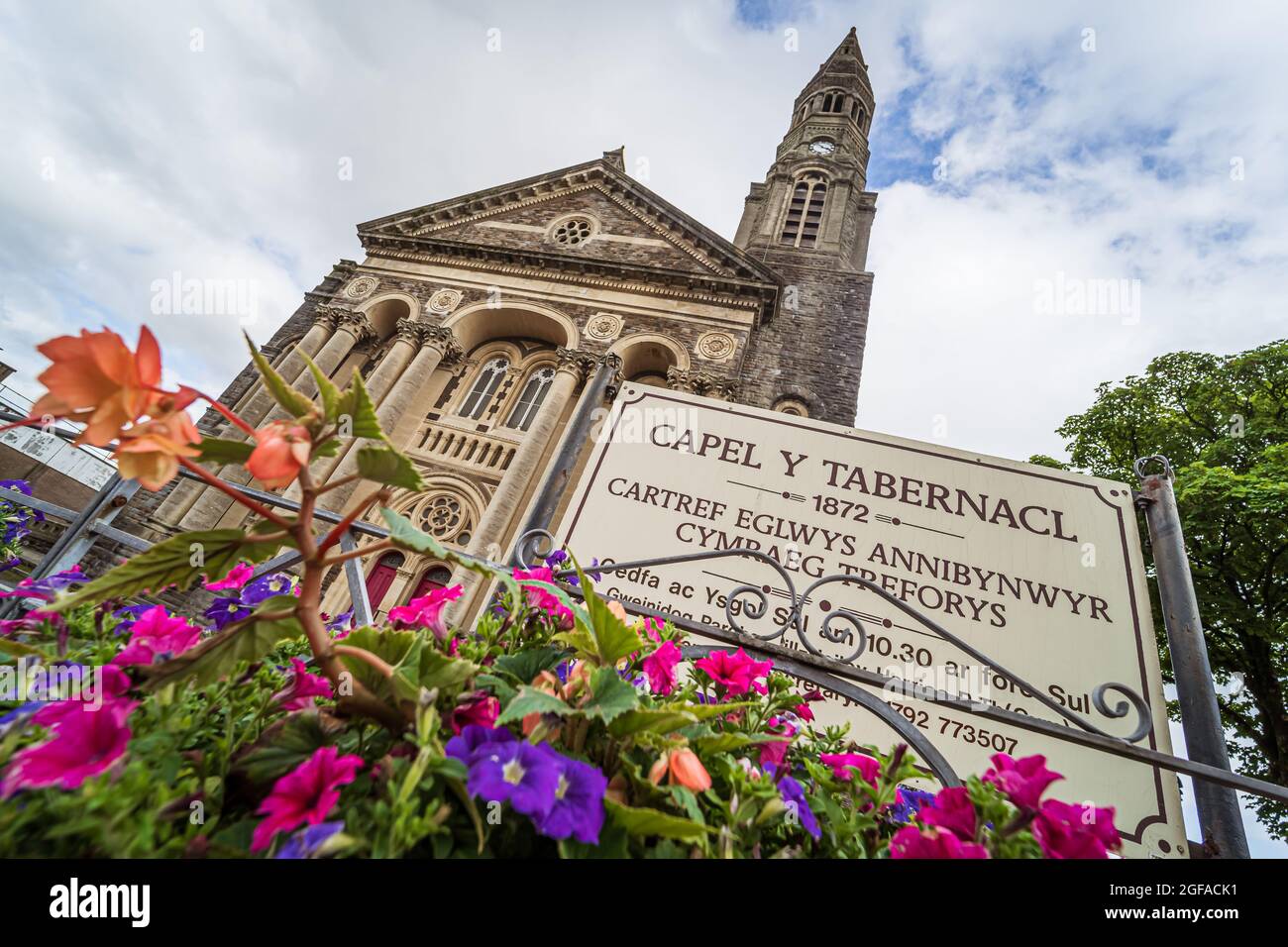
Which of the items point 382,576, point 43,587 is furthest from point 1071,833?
point 382,576

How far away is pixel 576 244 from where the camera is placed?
1471 centimetres

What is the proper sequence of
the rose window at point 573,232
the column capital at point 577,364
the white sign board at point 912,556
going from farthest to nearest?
the rose window at point 573,232
the column capital at point 577,364
the white sign board at point 912,556

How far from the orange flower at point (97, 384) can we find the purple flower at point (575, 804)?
614 mm

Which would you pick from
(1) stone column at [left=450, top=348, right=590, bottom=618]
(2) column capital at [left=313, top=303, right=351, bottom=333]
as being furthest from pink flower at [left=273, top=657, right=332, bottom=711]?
(2) column capital at [left=313, top=303, right=351, bottom=333]

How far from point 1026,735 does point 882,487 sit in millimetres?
1091

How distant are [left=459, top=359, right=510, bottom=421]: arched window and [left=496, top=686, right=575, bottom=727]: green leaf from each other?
13493mm

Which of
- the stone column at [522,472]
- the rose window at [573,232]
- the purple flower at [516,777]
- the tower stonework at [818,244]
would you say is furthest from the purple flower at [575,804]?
the rose window at [573,232]

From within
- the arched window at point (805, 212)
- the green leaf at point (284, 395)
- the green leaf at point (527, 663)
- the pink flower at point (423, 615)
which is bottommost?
the green leaf at point (527, 663)

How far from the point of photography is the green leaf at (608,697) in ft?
2.13

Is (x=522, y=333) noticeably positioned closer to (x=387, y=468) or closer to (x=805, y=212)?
(x=805, y=212)

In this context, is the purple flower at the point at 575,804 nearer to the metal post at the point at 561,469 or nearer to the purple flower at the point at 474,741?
the purple flower at the point at 474,741

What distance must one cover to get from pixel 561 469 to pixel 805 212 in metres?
19.3

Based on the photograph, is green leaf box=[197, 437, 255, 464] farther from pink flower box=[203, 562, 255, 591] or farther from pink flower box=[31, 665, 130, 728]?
pink flower box=[203, 562, 255, 591]

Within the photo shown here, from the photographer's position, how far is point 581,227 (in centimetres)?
1517
